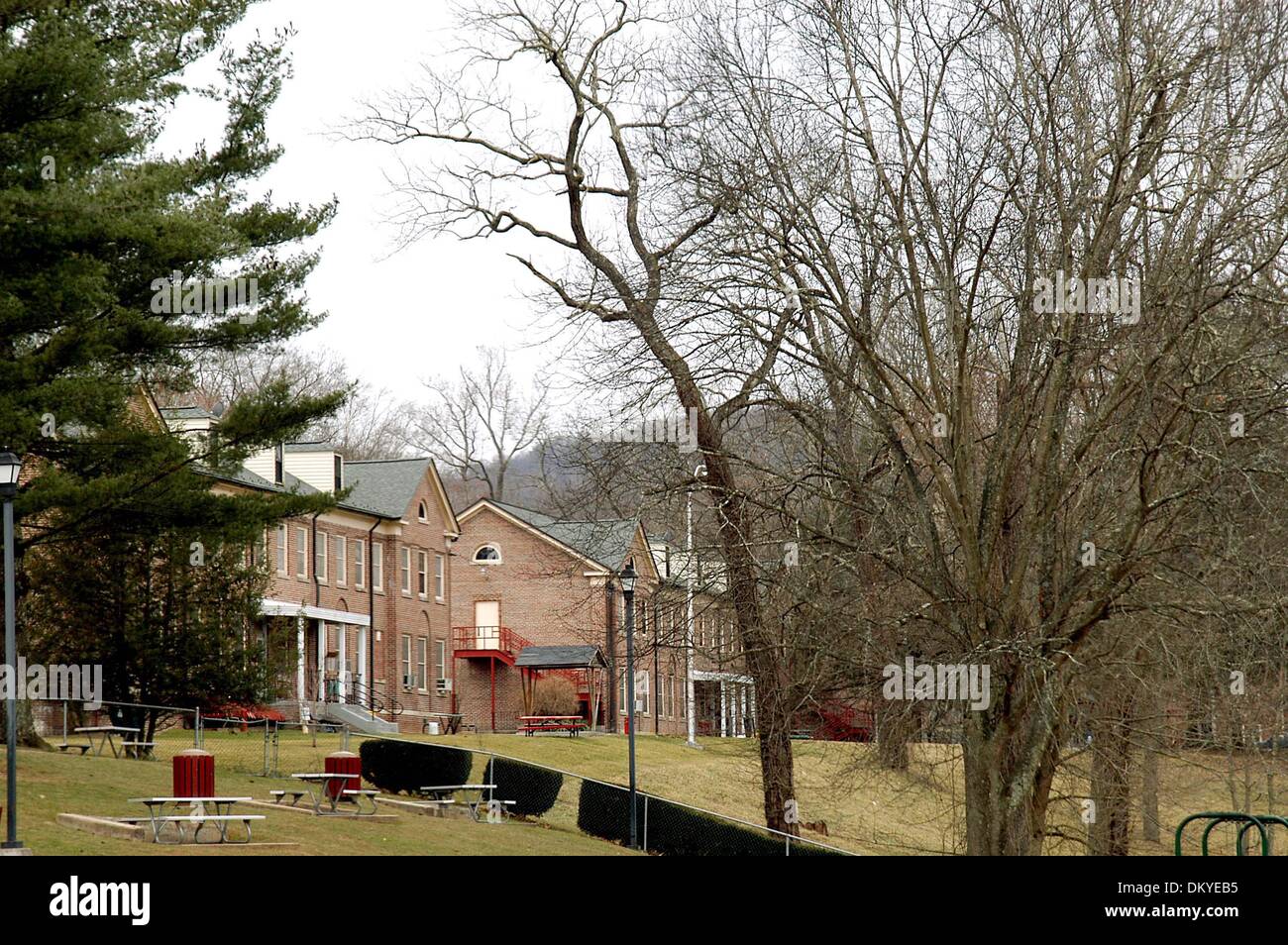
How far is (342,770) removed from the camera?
24531mm

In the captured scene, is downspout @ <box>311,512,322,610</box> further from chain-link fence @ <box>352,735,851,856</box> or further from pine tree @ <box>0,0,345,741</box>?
pine tree @ <box>0,0,345,741</box>

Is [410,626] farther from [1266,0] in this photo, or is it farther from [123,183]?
[1266,0]

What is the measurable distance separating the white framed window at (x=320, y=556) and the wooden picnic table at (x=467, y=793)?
2068 cm

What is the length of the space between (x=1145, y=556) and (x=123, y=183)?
1441cm

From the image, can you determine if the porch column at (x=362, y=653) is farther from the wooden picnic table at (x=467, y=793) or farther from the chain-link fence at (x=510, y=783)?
the wooden picnic table at (x=467, y=793)

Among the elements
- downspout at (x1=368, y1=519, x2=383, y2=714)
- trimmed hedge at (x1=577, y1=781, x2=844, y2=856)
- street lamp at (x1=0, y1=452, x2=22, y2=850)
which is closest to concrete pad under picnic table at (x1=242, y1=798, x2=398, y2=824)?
trimmed hedge at (x1=577, y1=781, x2=844, y2=856)

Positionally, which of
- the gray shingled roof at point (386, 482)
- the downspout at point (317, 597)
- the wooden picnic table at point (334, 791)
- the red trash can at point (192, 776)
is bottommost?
the wooden picnic table at point (334, 791)

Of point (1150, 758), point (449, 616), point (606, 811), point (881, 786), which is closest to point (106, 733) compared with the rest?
point (606, 811)

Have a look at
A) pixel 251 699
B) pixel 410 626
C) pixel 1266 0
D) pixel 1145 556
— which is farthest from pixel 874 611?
pixel 410 626

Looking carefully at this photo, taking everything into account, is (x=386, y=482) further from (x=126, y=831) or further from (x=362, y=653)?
(x=126, y=831)

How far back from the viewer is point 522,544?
190ft

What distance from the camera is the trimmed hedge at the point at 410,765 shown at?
28.2 meters

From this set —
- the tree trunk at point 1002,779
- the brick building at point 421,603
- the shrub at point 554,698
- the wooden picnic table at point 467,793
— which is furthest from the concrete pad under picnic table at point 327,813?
the shrub at point 554,698

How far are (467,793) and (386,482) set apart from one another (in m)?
26.6
